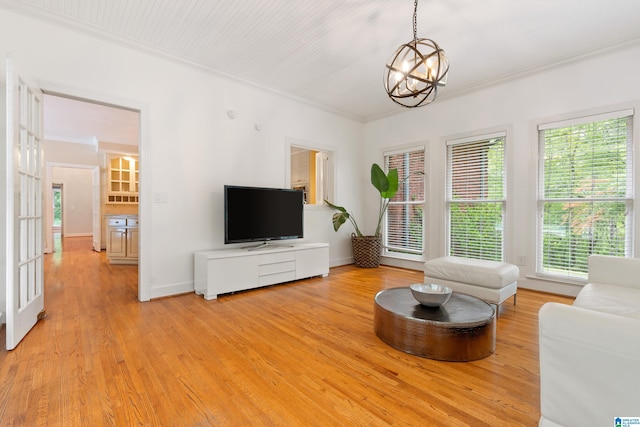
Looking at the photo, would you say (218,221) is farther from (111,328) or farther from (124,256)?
(124,256)

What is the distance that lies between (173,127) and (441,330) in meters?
3.46

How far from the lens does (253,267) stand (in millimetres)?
3762

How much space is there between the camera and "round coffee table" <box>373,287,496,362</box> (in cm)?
198

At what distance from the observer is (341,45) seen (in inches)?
129

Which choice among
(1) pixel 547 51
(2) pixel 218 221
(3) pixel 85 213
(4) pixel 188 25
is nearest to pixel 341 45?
(4) pixel 188 25

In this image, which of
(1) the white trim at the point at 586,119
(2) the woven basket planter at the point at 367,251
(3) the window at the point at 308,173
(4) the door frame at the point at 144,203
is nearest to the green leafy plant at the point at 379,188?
(2) the woven basket planter at the point at 367,251

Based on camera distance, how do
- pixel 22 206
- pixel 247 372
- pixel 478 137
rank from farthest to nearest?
pixel 478 137 < pixel 22 206 < pixel 247 372

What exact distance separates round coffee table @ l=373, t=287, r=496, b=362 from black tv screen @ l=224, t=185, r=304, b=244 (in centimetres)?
217

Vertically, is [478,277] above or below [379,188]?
below

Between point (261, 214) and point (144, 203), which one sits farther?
point (261, 214)

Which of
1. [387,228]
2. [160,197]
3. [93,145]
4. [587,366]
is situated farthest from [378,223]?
[93,145]

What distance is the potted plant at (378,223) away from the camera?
5.01m

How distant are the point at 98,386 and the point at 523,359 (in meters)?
2.65

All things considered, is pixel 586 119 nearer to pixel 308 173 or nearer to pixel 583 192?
pixel 583 192
